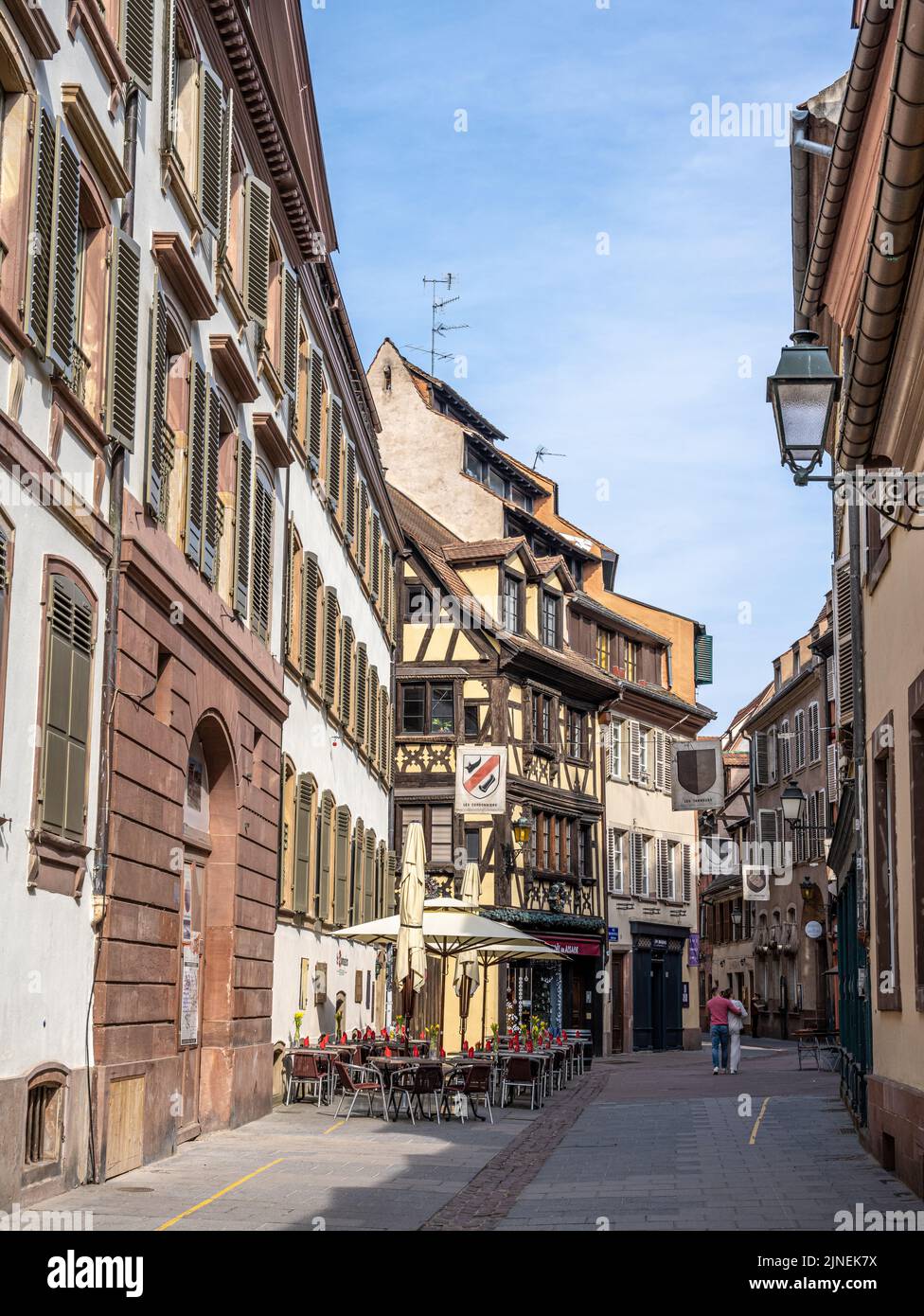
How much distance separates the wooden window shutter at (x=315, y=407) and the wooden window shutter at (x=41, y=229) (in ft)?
40.3

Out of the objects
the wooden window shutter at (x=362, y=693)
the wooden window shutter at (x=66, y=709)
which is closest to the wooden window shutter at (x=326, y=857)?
the wooden window shutter at (x=362, y=693)

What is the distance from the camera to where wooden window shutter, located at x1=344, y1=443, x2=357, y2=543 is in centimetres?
2797

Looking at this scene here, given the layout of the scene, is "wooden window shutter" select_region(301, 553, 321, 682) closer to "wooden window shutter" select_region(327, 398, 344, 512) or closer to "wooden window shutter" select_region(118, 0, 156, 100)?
"wooden window shutter" select_region(327, 398, 344, 512)

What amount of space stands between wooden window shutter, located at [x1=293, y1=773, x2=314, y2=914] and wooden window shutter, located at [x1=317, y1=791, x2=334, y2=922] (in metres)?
1.17

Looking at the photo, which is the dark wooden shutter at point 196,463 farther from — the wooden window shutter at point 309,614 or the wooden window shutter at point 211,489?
the wooden window shutter at point 309,614

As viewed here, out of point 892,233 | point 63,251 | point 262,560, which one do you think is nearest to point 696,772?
point 262,560

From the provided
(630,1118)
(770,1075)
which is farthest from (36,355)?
(770,1075)

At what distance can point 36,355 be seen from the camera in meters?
10.9

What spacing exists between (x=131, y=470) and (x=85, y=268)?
5.38ft

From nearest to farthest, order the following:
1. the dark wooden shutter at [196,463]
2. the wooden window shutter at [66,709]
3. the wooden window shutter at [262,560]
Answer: the wooden window shutter at [66,709] < the dark wooden shutter at [196,463] < the wooden window shutter at [262,560]

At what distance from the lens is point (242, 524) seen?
18156 millimetres

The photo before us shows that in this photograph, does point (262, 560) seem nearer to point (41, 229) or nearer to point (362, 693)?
point (41, 229)

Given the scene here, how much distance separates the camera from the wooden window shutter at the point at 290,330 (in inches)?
831

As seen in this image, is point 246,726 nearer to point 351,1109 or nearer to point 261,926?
point 261,926
